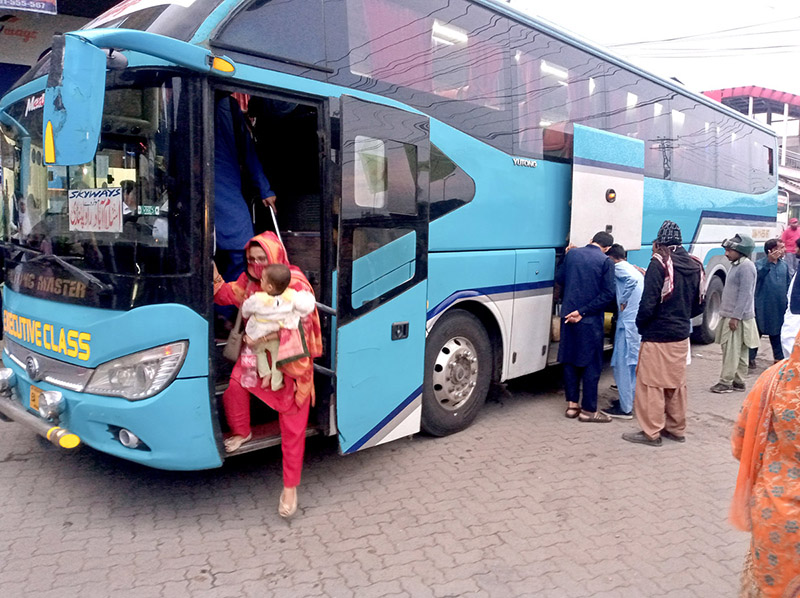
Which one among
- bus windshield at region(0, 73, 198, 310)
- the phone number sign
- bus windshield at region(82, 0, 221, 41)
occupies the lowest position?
bus windshield at region(0, 73, 198, 310)

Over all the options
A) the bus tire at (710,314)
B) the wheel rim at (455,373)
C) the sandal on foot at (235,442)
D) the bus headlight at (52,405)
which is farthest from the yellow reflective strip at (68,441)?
the bus tire at (710,314)

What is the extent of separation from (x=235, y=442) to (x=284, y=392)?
0.49 metres

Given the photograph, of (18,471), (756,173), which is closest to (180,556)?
(18,471)

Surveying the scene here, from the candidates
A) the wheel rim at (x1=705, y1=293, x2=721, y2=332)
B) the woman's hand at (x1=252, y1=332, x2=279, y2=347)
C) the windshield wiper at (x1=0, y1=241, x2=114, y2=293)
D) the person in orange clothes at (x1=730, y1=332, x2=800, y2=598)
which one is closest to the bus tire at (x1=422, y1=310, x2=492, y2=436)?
the woman's hand at (x1=252, y1=332, x2=279, y2=347)

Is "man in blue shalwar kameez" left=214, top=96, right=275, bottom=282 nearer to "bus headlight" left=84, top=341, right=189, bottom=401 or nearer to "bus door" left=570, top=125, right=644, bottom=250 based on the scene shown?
"bus headlight" left=84, top=341, right=189, bottom=401

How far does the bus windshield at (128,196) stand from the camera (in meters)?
3.52

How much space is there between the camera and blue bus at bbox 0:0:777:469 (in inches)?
139

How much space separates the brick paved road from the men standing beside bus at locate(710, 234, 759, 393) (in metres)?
2.28

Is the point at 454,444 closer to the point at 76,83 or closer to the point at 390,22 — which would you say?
the point at 390,22

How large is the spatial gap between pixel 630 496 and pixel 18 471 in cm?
421

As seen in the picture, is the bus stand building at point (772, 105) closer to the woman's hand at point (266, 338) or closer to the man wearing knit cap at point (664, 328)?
the man wearing knit cap at point (664, 328)

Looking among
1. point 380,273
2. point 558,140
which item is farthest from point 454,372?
point 558,140

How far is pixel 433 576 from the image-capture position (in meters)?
3.37

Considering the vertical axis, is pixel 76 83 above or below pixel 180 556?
above
